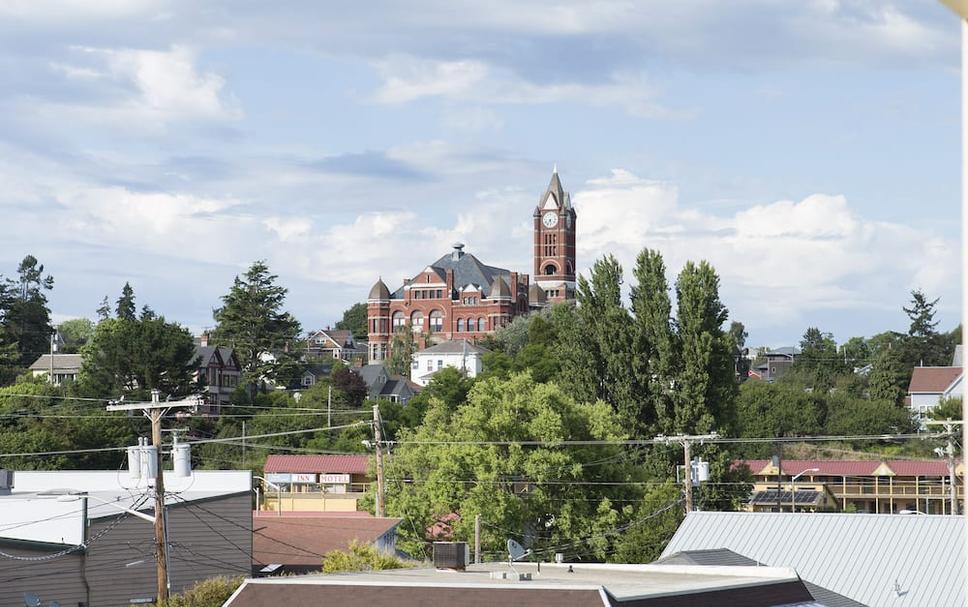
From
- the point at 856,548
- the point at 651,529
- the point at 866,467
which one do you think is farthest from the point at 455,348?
the point at 856,548

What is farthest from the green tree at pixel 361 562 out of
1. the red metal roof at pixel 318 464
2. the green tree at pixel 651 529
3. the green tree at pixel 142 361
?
the green tree at pixel 142 361

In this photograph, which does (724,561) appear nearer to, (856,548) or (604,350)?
(856,548)

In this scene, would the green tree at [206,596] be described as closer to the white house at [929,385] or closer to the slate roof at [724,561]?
the slate roof at [724,561]

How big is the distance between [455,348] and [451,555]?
487 feet

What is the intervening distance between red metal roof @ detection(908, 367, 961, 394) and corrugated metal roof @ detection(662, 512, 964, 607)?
83.5m

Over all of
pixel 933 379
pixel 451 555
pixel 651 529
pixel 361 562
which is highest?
pixel 933 379

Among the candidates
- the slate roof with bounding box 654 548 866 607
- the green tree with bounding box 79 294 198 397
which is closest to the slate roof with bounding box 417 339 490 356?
the green tree with bounding box 79 294 198 397

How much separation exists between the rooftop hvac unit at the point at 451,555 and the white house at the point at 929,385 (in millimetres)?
98309

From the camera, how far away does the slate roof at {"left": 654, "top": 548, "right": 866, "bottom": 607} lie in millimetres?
39531

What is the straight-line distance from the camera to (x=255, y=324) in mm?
145250

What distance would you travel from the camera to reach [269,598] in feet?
95.5

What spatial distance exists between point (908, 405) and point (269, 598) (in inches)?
4769

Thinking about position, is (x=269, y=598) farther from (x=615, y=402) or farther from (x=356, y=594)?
(x=615, y=402)

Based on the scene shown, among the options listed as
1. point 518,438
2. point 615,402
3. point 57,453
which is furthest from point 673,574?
point 57,453
